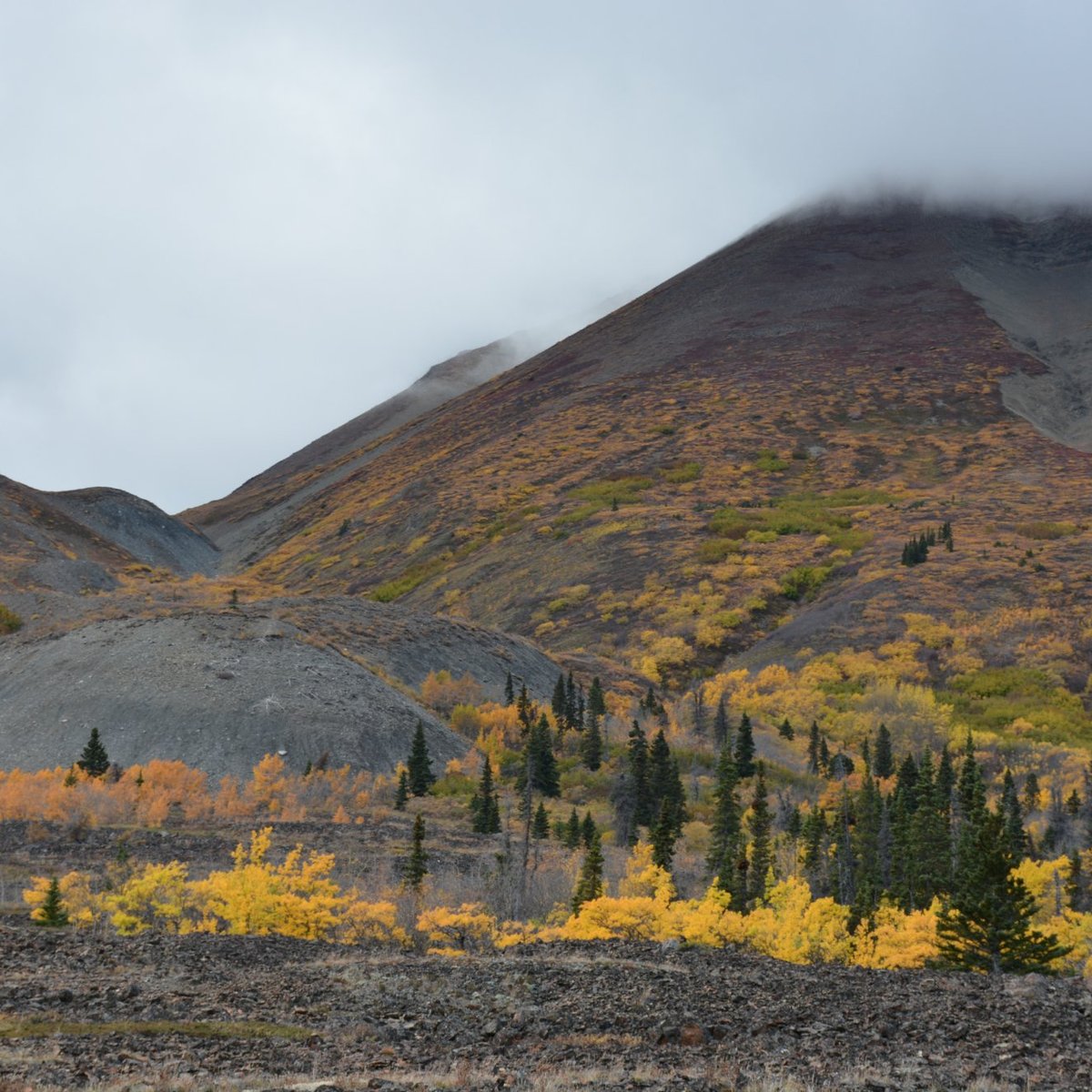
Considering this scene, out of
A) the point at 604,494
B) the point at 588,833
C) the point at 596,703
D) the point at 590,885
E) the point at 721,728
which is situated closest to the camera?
the point at 590,885

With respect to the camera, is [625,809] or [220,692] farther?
[220,692]

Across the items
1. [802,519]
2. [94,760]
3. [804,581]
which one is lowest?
A: [94,760]

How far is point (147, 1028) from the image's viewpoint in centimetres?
1274

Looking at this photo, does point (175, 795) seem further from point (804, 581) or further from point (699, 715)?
point (804, 581)

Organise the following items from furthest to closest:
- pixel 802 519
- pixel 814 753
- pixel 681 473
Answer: pixel 681 473
pixel 802 519
pixel 814 753

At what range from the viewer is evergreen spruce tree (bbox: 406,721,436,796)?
152 feet

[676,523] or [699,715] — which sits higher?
[676,523]

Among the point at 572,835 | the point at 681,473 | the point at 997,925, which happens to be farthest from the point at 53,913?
the point at 681,473

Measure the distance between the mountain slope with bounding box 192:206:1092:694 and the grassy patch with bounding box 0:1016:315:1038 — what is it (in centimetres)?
6481

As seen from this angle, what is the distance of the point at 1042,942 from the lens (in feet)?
69.4

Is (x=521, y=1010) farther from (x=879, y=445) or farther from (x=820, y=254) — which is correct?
(x=820, y=254)

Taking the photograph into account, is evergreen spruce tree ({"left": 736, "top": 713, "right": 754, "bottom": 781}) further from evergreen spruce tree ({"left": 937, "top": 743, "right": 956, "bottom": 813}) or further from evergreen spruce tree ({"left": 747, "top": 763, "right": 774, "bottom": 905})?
evergreen spruce tree ({"left": 747, "top": 763, "right": 774, "bottom": 905})

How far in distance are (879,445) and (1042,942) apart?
352 feet

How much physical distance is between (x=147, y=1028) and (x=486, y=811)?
93.4 feet
